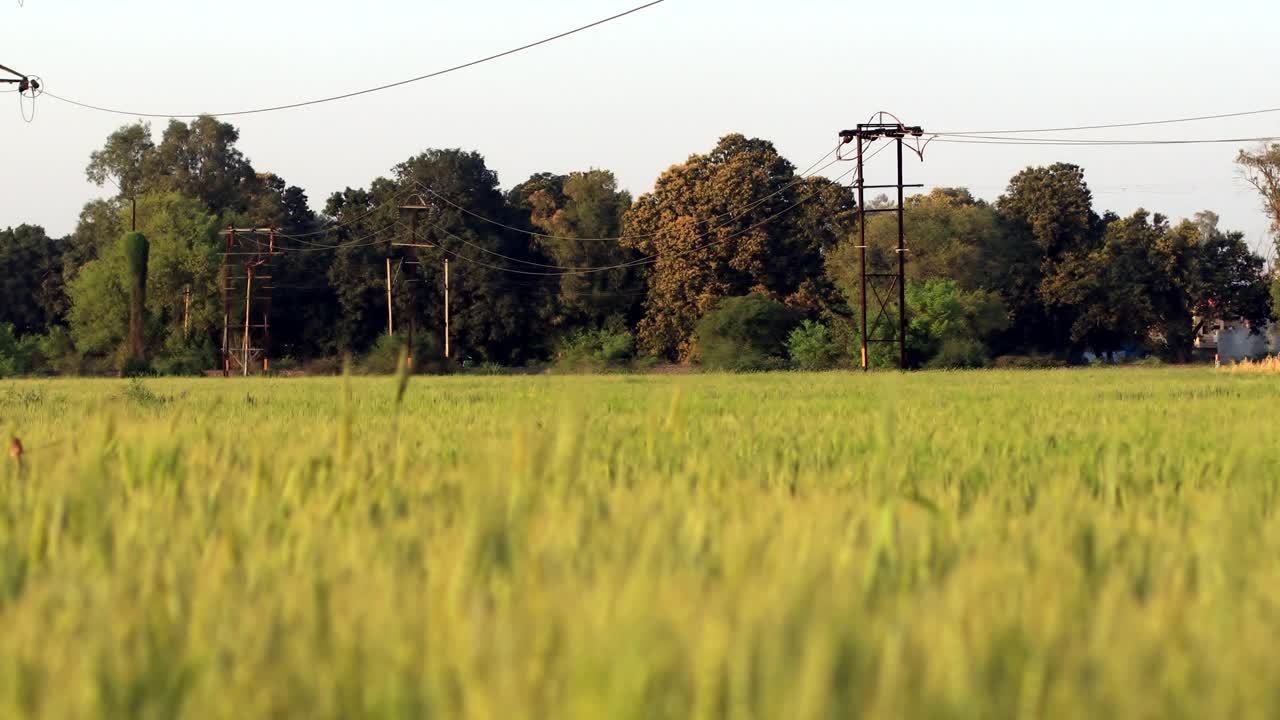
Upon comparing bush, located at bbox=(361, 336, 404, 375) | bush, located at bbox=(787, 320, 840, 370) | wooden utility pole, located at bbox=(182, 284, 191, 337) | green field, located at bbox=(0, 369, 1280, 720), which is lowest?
green field, located at bbox=(0, 369, 1280, 720)

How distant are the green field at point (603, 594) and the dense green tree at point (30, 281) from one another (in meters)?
73.8

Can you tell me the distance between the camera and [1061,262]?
62219 millimetres

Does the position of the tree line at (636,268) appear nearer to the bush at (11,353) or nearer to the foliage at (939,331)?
the bush at (11,353)

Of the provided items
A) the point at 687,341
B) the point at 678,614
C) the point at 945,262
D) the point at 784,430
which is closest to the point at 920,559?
the point at 678,614

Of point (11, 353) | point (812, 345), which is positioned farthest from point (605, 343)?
point (11, 353)

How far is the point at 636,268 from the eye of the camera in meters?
61.8

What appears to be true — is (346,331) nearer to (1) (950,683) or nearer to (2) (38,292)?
(2) (38,292)

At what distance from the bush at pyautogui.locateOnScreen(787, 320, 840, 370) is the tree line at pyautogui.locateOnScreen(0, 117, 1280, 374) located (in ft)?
9.14

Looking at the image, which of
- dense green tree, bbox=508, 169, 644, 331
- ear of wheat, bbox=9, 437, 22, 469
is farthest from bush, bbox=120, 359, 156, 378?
ear of wheat, bbox=9, 437, 22, 469

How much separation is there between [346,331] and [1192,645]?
2457 inches

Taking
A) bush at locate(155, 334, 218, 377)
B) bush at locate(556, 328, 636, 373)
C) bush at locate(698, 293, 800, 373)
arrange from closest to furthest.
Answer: bush at locate(155, 334, 218, 377) < bush at locate(698, 293, 800, 373) < bush at locate(556, 328, 636, 373)

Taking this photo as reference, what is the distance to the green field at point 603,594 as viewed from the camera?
0.96 metres

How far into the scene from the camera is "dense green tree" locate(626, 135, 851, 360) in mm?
56562

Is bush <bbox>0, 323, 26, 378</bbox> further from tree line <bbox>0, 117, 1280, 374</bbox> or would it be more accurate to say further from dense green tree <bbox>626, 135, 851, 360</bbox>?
dense green tree <bbox>626, 135, 851, 360</bbox>
